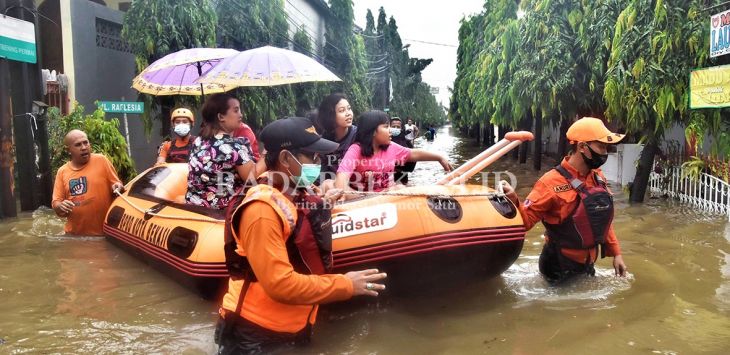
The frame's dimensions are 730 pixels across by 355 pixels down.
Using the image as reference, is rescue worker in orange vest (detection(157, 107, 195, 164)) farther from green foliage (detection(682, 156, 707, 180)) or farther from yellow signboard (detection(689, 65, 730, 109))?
green foliage (detection(682, 156, 707, 180))

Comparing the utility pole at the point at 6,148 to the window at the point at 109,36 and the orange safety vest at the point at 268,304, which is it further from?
the orange safety vest at the point at 268,304

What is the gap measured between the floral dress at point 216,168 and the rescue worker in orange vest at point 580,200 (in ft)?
6.62

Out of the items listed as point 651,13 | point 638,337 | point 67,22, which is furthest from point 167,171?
point 651,13

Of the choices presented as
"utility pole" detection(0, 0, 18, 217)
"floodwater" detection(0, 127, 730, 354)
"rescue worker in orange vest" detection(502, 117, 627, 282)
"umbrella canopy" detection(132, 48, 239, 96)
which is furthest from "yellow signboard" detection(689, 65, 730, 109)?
"utility pole" detection(0, 0, 18, 217)

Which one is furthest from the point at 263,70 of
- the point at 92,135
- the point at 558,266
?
the point at 92,135

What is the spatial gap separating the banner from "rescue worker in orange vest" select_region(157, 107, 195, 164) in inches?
260

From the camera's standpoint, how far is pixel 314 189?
2805 millimetres

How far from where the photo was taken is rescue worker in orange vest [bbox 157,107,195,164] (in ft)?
23.5

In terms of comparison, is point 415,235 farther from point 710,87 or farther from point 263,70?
point 710,87

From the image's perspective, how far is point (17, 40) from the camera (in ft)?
25.7

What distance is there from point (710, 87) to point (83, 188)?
771 cm

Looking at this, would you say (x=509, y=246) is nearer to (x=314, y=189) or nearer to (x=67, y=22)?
(x=314, y=189)

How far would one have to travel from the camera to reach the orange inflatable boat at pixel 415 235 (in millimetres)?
3975

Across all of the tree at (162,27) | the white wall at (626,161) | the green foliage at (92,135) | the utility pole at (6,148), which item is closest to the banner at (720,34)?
the white wall at (626,161)
